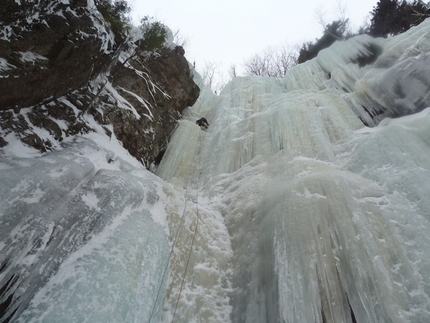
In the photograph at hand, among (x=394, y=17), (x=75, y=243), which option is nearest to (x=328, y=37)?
(x=394, y=17)

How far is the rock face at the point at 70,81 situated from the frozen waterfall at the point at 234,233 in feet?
1.39

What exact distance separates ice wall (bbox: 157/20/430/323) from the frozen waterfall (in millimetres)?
17

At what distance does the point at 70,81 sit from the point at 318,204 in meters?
4.34

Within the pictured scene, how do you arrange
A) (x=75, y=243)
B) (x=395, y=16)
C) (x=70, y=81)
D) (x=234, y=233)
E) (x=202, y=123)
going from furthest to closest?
(x=395, y=16)
(x=202, y=123)
(x=70, y=81)
(x=234, y=233)
(x=75, y=243)

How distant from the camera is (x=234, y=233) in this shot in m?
4.55

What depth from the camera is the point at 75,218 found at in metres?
3.37

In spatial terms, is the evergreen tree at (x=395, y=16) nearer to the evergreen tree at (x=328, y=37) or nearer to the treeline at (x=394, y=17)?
the treeline at (x=394, y=17)

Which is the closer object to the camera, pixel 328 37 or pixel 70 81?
pixel 70 81

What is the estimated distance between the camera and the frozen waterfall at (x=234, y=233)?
284 cm

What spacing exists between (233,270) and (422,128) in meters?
3.82

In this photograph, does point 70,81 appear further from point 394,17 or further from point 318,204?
point 394,17

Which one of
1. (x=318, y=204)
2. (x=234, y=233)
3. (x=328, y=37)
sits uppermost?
(x=328, y=37)

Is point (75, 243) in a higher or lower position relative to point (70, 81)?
lower

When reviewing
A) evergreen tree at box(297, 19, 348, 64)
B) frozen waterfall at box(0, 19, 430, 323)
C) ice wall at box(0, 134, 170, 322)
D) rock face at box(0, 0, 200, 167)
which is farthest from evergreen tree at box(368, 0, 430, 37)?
ice wall at box(0, 134, 170, 322)
